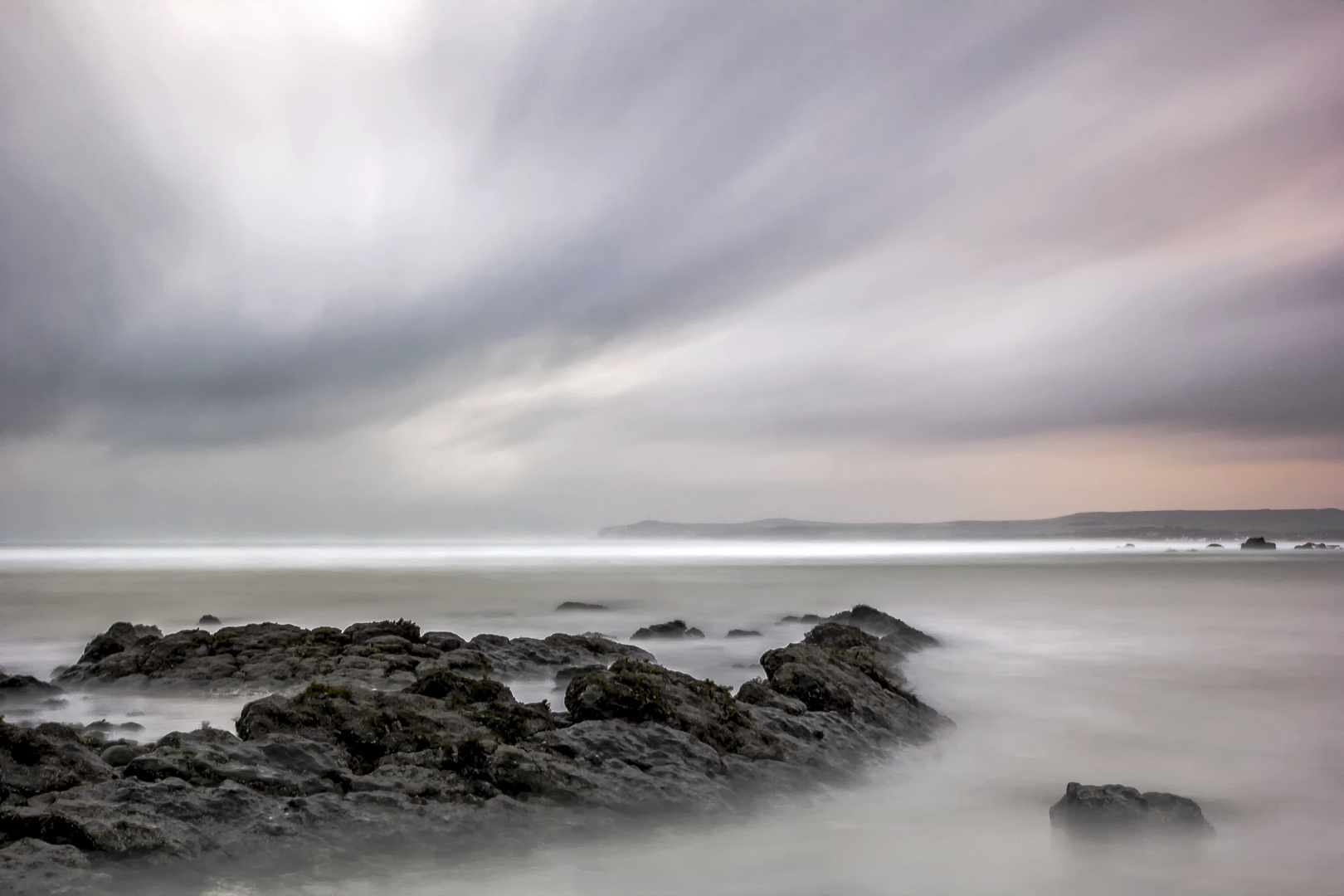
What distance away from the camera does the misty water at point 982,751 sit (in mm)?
7023

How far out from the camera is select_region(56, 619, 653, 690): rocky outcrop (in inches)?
579

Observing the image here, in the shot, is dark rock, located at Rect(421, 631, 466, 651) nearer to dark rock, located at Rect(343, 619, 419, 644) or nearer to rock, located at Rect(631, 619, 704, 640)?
dark rock, located at Rect(343, 619, 419, 644)

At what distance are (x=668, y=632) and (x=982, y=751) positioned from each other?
1330cm

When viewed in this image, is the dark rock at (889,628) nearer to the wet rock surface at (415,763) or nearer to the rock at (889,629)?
the rock at (889,629)

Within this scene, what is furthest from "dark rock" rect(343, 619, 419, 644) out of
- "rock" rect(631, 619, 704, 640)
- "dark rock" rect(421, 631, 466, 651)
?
"rock" rect(631, 619, 704, 640)

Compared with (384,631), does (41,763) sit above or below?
above

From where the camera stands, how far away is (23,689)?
1407 centimetres

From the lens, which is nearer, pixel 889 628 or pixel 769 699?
pixel 769 699

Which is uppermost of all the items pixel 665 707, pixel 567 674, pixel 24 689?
pixel 665 707

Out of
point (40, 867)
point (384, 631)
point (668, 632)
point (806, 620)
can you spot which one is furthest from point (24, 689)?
point (806, 620)

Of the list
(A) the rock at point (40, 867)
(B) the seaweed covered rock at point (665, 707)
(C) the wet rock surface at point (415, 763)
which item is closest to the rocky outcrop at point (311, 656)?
(C) the wet rock surface at point (415, 763)

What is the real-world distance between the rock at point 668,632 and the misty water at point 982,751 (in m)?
0.84

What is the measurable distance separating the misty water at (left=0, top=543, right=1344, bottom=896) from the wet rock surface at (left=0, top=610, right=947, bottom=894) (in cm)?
37

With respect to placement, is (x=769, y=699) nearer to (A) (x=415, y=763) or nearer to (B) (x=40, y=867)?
(A) (x=415, y=763)
